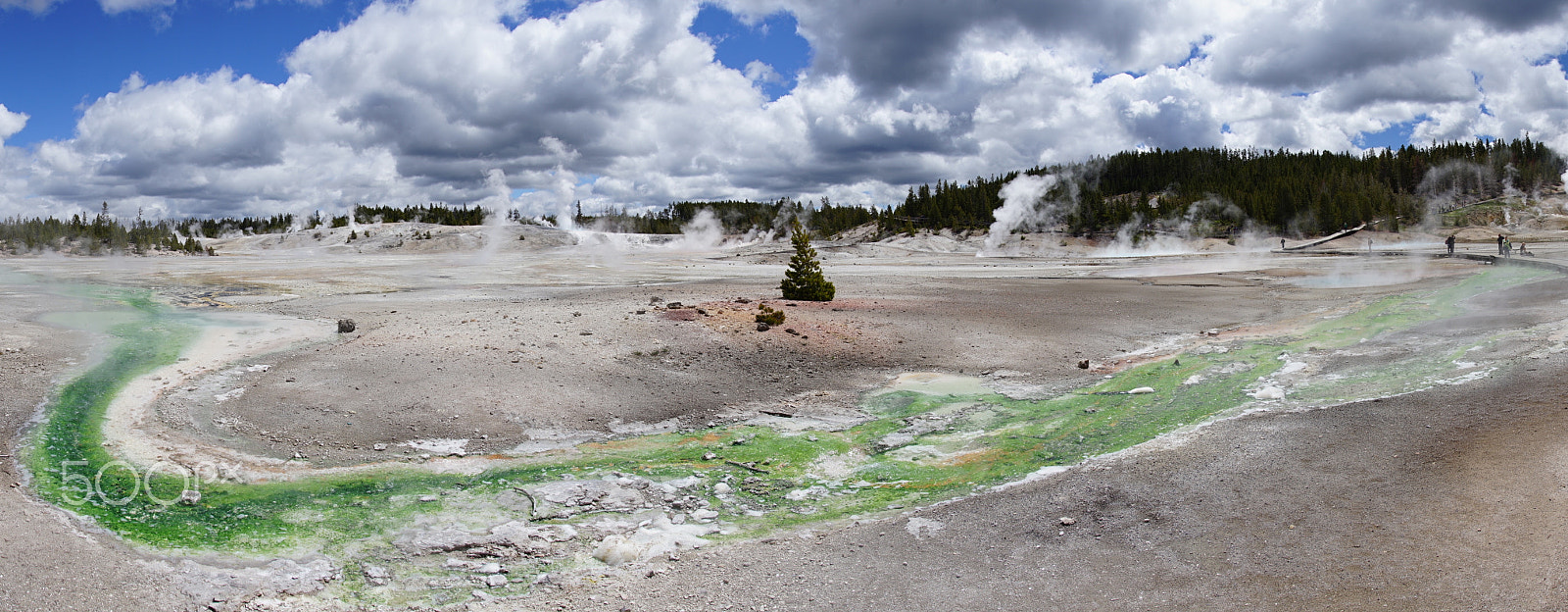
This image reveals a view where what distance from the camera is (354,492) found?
9188 millimetres

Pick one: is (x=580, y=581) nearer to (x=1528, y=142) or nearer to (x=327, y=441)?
(x=327, y=441)

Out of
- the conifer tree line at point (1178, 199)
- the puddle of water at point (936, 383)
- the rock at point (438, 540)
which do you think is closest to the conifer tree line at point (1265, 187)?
the conifer tree line at point (1178, 199)

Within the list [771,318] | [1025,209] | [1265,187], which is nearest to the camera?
[771,318]

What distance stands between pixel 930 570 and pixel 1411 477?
4.68 metres

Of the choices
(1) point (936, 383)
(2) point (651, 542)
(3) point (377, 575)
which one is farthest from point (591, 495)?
(1) point (936, 383)

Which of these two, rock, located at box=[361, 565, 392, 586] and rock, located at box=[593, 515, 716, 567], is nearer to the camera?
rock, located at box=[361, 565, 392, 586]

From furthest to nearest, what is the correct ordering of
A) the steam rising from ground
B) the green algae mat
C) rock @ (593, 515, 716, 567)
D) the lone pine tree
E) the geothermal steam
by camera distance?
the steam rising from ground < the geothermal steam < the lone pine tree < the green algae mat < rock @ (593, 515, 716, 567)

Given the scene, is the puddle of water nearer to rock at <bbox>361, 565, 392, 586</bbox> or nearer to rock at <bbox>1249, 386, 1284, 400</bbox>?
rock at <bbox>1249, 386, 1284, 400</bbox>

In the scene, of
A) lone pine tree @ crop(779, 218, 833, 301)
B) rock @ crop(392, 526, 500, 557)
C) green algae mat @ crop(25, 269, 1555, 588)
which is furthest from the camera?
lone pine tree @ crop(779, 218, 833, 301)

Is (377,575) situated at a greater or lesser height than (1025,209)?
lesser

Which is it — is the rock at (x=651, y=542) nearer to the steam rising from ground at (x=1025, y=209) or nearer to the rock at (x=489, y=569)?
the rock at (x=489, y=569)

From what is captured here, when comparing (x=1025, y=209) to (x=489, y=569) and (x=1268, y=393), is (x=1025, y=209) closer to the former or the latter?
(x=1268, y=393)

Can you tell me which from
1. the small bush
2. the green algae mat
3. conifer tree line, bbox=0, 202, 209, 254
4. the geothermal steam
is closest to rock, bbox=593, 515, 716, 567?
the green algae mat

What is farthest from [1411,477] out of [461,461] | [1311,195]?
[1311,195]
